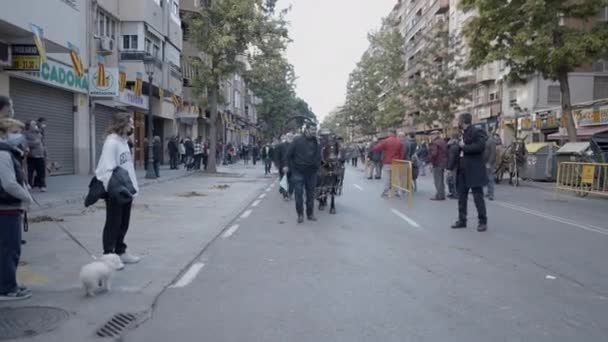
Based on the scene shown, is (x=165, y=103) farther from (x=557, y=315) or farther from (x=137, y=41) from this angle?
→ (x=557, y=315)

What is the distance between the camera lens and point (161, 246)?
26.5 feet

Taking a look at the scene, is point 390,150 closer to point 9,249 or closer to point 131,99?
point 9,249

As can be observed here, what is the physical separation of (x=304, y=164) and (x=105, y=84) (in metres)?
14.5

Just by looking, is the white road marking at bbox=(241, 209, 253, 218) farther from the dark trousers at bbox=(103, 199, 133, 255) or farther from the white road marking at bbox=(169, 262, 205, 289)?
the dark trousers at bbox=(103, 199, 133, 255)

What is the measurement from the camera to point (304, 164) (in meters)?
10.8

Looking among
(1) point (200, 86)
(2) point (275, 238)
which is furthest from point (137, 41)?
(2) point (275, 238)

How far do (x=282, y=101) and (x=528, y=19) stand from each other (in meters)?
47.0

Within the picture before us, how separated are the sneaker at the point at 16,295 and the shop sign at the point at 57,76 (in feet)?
45.5

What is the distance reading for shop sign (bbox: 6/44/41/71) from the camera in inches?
643

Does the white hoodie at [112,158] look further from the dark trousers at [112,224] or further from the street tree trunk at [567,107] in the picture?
the street tree trunk at [567,107]

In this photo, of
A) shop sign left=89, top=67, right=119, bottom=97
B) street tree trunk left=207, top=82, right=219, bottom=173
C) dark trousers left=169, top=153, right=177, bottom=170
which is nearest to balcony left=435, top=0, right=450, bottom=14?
street tree trunk left=207, top=82, right=219, bottom=173

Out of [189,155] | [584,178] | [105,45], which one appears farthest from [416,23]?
[584,178]

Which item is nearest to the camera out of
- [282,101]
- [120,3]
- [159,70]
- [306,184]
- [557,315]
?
[557,315]

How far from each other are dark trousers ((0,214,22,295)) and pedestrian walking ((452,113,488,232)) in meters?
7.07
